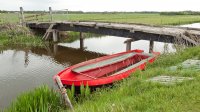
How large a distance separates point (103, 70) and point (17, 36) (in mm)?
16527

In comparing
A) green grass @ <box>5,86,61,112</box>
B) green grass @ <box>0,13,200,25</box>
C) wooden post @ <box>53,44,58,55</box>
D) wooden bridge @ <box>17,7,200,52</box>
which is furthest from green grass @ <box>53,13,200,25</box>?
green grass @ <box>5,86,61,112</box>

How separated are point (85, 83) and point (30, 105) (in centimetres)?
282

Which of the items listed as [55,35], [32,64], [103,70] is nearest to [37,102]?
[103,70]

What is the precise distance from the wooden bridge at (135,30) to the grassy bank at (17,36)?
1603 mm

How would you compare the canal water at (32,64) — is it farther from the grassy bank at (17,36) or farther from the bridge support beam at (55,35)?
the bridge support beam at (55,35)

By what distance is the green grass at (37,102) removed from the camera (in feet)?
25.8

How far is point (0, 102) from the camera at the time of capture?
1131 cm

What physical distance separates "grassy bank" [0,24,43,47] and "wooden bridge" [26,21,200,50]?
5.26 feet

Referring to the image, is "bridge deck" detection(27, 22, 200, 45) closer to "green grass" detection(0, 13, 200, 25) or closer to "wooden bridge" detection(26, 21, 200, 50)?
"wooden bridge" detection(26, 21, 200, 50)

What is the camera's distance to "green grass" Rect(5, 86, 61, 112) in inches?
309

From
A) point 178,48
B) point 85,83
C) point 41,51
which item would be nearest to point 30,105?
point 85,83

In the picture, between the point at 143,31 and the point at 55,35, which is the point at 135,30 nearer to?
the point at 143,31

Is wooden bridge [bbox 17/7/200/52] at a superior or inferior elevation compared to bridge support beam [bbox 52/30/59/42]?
superior

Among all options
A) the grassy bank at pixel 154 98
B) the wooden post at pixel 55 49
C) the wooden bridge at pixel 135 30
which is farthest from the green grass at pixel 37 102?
the wooden post at pixel 55 49
